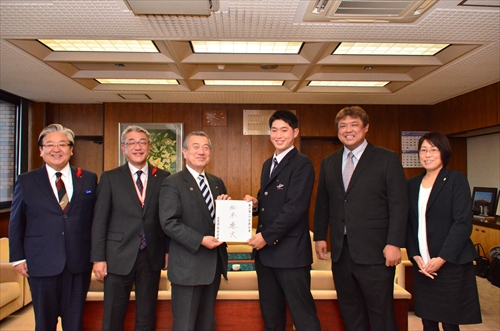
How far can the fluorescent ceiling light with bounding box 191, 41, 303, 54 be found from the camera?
12.0ft

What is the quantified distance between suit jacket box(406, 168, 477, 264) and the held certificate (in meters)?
1.10

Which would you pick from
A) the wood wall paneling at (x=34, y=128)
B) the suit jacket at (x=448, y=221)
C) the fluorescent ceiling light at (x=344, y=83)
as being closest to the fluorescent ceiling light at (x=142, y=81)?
the wood wall paneling at (x=34, y=128)

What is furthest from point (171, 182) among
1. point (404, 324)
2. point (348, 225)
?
point (404, 324)

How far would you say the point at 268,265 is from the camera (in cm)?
223

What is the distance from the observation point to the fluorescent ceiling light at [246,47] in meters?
3.67

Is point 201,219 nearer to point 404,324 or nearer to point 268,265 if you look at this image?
point 268,265

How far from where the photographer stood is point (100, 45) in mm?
3711

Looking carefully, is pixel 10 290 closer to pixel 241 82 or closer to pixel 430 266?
pixel 241 82

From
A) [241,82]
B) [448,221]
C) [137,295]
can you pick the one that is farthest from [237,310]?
[241,82]

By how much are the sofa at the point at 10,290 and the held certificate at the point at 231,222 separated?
9.41ft

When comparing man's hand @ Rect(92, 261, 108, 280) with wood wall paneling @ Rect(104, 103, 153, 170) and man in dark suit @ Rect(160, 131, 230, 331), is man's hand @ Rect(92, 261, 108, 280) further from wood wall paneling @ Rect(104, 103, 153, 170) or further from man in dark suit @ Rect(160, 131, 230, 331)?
wood wall paneling @ Rect(104, 103, 153, 170)

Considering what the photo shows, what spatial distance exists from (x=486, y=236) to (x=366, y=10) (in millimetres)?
4372

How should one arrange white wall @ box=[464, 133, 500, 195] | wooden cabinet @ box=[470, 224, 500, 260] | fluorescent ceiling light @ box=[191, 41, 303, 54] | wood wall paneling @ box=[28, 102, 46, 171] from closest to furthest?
fluorescent ceiling light @ box=[191, 41, 303, 54] < wooden cabinet @ box=[470, 224, 500, 260] < white wall @ box=[464, 133, 500, 195] < wood wall paneling @ box=[28, 102, 46, 171]

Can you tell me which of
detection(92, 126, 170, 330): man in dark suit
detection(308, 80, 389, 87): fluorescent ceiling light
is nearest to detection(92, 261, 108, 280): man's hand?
detection(92, 126, 170, 330): man in dark suit
